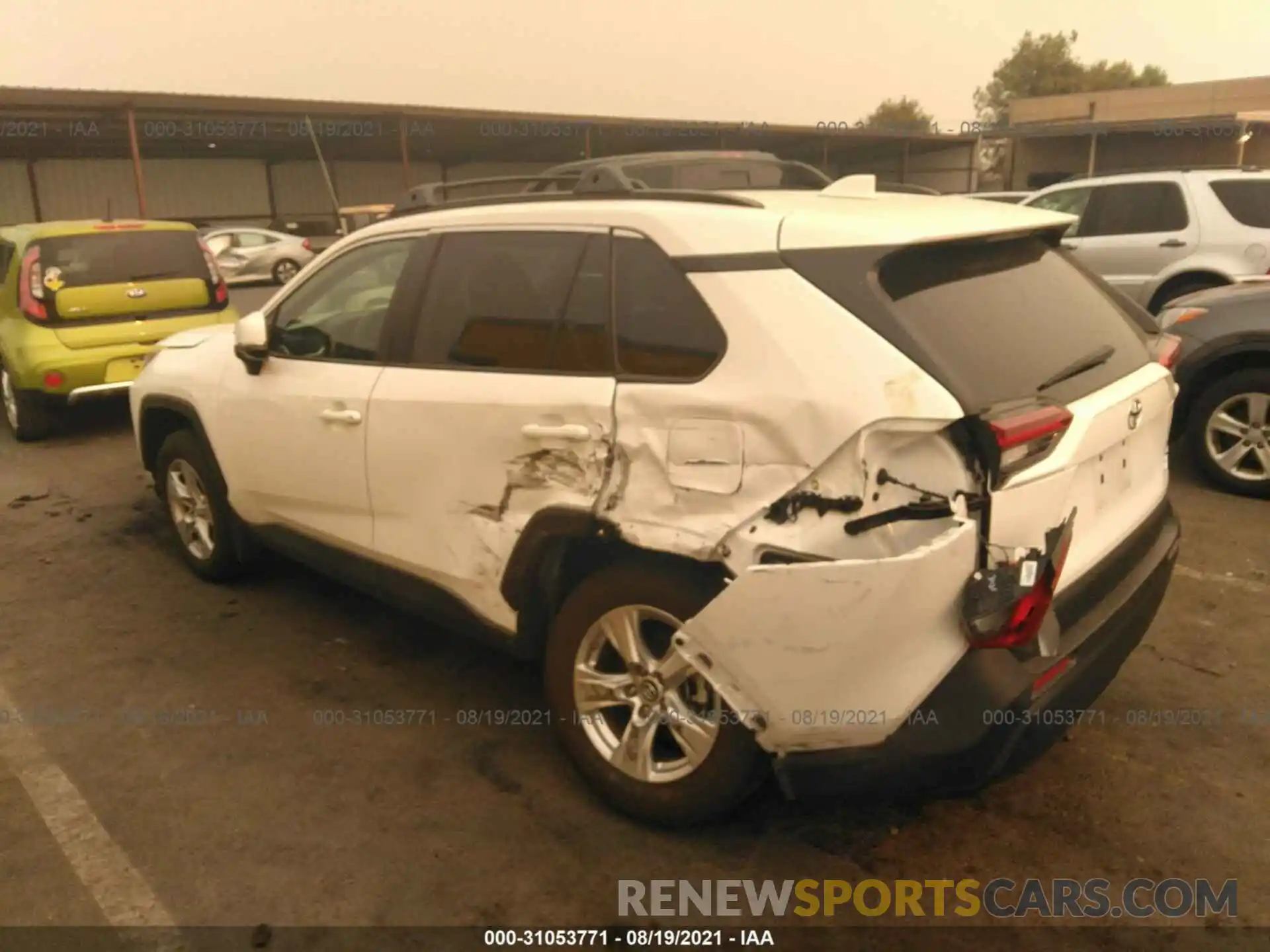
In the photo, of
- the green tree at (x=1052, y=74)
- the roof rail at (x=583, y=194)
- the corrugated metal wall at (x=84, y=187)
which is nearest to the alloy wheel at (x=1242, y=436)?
the roof rail at (x=583, y=194)

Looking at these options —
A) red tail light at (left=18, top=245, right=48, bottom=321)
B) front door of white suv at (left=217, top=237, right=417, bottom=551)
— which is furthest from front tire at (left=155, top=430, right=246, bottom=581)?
red tail light at (left=18, top=245, right=48, bottom=321)

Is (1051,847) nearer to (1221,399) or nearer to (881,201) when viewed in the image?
(881,201)

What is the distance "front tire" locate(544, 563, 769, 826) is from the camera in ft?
8.65

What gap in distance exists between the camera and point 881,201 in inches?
121

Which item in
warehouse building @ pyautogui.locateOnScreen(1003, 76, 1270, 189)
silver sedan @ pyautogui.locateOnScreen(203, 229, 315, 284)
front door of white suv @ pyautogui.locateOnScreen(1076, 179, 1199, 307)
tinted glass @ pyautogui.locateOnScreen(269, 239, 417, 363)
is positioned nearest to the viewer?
tinted glass @ pyautogui.locateOnScreen(269, 239, 417, 363)

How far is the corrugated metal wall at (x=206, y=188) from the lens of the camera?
104ft

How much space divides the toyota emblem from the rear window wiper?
0.15 metres

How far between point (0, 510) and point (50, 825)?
3.84 m

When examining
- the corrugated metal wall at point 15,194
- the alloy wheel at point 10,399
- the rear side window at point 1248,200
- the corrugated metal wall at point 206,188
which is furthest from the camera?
the corrugated metal wall at point 206,188

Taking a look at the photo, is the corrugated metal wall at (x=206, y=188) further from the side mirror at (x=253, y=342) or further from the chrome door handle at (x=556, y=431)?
the chrome door handle at (x=556, y=431)

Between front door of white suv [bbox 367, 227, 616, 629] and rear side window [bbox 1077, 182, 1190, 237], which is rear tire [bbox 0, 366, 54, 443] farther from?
rear side window [bbox 1077, 182, 1190, 237]

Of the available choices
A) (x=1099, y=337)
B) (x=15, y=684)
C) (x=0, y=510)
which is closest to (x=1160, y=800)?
(x=1099, y=337)

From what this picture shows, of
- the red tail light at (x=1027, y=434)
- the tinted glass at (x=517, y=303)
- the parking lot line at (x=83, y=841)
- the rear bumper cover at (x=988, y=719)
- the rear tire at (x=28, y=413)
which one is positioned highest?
the tinted glass at (x=517, y=303)

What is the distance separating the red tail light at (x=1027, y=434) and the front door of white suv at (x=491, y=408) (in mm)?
1027
